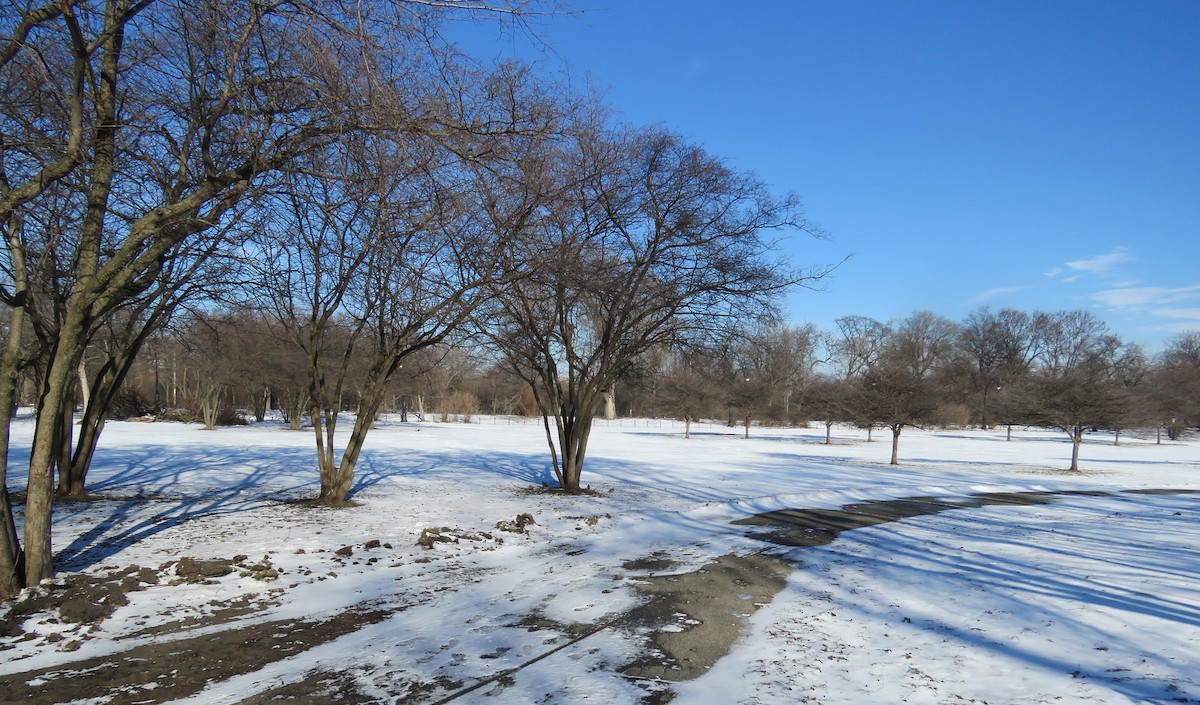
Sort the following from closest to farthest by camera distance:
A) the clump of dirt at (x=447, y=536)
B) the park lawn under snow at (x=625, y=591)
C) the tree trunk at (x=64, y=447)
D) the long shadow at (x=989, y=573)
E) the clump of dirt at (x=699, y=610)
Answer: the park lawn under snow at (x=625, y=591), the clump of dirt at (x=699, y=610), the long shadow at (x=989, y=573), the clump of dirt at (x=447, y=536), the tree trunk at (x=64, y=447)

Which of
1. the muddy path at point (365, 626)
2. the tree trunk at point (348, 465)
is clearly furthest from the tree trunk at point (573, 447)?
the muddy path at point (365, 626)

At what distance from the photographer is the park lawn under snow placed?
186 inches

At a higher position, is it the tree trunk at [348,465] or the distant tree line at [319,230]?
the distant tree line at [319,230]

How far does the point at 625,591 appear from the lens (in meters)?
7.08

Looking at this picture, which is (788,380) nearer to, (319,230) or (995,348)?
(995,348)

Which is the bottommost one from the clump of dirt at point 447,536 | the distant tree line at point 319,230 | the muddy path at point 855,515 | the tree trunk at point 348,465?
the muddy path at point 855,515

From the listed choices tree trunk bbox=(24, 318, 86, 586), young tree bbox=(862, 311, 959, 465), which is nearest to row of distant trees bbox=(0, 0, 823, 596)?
tree trunk bbox=(24, 318, 86, 586)

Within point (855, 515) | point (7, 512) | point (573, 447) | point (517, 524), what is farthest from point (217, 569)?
point (855, 515)

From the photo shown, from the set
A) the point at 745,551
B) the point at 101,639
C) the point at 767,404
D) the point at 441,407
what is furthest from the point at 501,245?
the point at 441,407

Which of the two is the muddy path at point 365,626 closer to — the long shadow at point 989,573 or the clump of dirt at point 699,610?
the clump of dirt at point 699,610

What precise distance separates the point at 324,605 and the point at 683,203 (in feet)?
36.1

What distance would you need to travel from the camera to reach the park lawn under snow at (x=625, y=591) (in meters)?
4.72

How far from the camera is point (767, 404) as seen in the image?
175ft

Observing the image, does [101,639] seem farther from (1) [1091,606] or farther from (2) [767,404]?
(2) [767,404]
